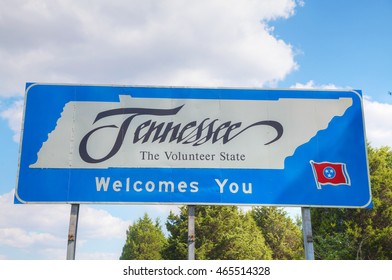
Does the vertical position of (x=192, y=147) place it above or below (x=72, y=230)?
above

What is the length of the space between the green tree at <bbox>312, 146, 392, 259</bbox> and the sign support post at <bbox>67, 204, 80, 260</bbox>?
2062 cm

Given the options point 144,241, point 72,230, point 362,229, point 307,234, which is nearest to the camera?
point 72,230

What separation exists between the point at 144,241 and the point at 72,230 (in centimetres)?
4466

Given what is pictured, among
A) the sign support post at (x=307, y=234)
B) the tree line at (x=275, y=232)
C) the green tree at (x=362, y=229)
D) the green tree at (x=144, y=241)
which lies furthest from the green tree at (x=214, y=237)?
the sign support post at (x=307, y=234)

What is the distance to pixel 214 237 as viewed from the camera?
36.7 m

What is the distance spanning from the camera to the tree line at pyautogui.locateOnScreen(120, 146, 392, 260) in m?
26.8

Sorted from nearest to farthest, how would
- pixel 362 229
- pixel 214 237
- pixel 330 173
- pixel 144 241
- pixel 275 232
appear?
pixel 330 173, pixel 362 229, pixel 214 237, pixel 275 232, pixel 144 241

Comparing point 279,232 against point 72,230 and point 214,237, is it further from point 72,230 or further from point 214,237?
point 72,230

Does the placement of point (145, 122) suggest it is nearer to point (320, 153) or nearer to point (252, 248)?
point (320, 153)

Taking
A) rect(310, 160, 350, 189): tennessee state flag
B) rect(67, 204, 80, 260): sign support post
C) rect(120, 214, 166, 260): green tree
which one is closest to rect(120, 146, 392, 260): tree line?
rect(120, 214, 166, 260): green tree

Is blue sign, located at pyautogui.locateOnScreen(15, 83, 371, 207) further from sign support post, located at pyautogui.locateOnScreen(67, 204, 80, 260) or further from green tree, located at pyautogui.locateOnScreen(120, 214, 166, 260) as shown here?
green tree, located at pyautogui.locateOnScreen(120, 214, 166, 260)

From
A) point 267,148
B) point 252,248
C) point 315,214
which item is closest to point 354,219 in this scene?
point 315,214

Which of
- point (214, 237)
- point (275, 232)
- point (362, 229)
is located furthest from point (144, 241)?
point (362, 229)

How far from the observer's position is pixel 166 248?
36031 mm
